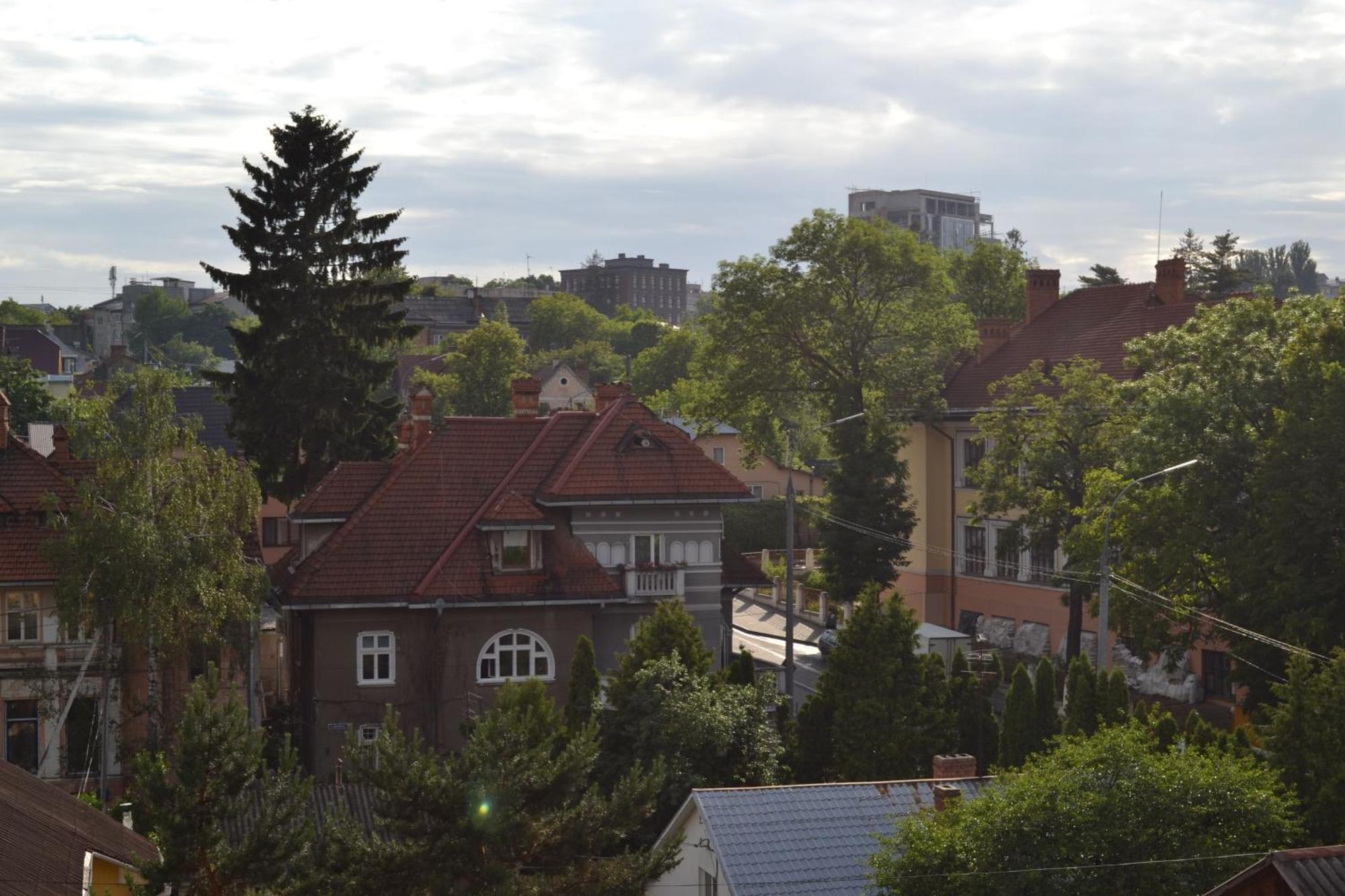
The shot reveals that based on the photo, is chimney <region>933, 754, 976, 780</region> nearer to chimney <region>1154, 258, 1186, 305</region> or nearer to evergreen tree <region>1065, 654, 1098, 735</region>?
evergreen tree <region>1065, 654, 1098, 735</region>


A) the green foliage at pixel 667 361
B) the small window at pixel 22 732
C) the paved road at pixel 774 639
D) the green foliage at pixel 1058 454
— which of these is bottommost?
the paved road at pixel 774 639

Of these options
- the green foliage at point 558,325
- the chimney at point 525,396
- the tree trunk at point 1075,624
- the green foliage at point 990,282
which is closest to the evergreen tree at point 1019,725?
the tree trunk at point 1075,624

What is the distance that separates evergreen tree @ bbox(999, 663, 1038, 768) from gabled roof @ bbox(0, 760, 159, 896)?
15.7m

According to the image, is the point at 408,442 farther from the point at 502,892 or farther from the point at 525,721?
the point at 502,892

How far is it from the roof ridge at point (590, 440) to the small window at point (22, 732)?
42.3 feet

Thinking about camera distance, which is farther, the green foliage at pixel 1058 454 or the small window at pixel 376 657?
the green foliage at pixel 1058 454

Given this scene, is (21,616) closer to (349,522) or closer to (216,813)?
(349,522)

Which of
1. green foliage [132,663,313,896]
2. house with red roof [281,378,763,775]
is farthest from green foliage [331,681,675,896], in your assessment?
house with red roof [281,378,763,775]

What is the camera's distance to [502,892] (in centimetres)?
2048

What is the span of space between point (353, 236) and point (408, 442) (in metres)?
6.32

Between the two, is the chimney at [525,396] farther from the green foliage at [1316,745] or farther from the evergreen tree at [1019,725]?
the green foliage at [1316,745]

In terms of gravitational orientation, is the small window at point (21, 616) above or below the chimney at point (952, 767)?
above

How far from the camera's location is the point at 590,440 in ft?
139

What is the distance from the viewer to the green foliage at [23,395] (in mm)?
68188
